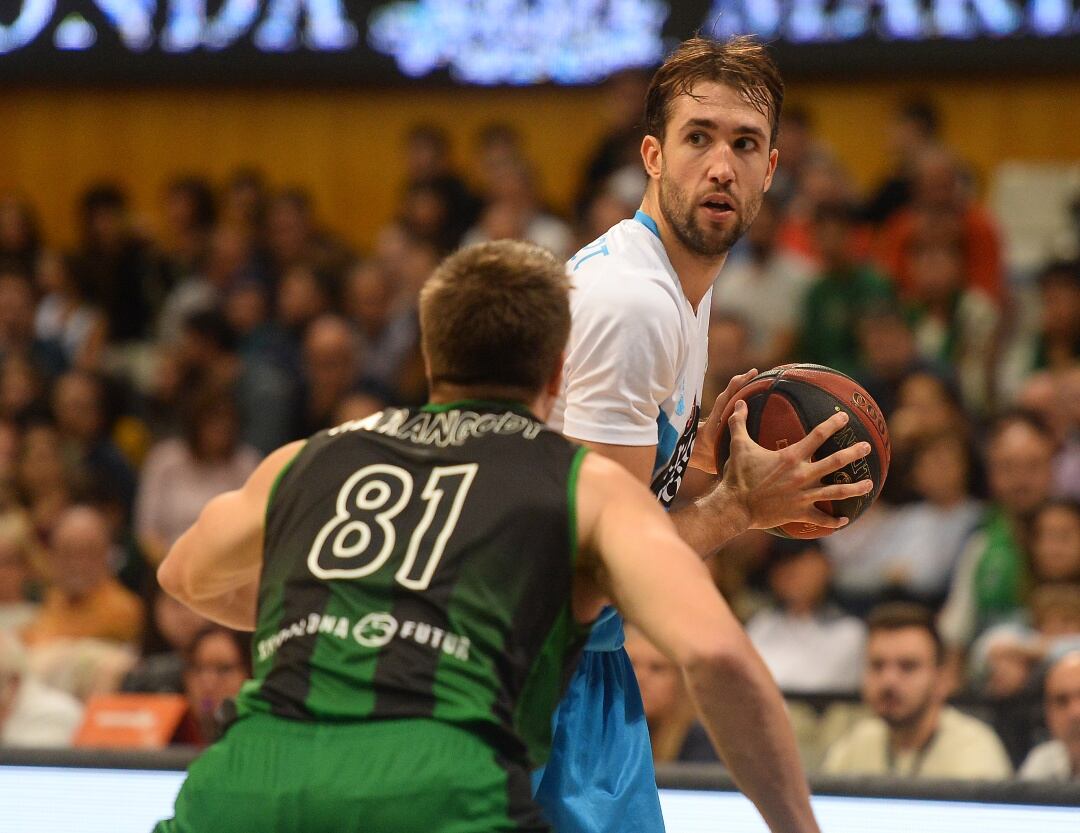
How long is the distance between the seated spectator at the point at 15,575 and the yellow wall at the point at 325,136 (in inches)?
140

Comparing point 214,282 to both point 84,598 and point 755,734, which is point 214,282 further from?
point 755,734

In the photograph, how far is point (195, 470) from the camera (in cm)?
703

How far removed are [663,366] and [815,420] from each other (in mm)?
374

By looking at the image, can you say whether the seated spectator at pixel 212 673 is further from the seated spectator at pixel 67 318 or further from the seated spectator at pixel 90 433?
the seated spectator at pixel 67 318

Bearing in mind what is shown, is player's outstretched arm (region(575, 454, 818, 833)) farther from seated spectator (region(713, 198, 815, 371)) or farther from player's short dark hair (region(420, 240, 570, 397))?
seated spectator (region(713, 198, 815, 371))

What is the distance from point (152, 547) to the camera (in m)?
6.81

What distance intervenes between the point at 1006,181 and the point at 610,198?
237cm

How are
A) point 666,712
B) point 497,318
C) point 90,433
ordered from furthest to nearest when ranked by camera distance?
point 90,433 < point 666,712 < point 497,318

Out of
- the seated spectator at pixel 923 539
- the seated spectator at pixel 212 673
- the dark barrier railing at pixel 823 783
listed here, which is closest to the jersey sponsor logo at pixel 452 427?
the dark barrier railing at pixel 823 783

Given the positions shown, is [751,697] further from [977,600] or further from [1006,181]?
[1006,181]

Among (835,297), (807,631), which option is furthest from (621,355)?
(835,297)

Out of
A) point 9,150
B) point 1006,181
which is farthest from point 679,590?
point 9,150

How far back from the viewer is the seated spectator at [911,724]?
4.76 metres

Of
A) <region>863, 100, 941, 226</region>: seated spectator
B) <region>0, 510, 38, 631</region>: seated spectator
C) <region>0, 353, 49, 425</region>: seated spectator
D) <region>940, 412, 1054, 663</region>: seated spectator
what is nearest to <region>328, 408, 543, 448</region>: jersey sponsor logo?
<region>940, 412, 1054, 663</region>: seated spectator
